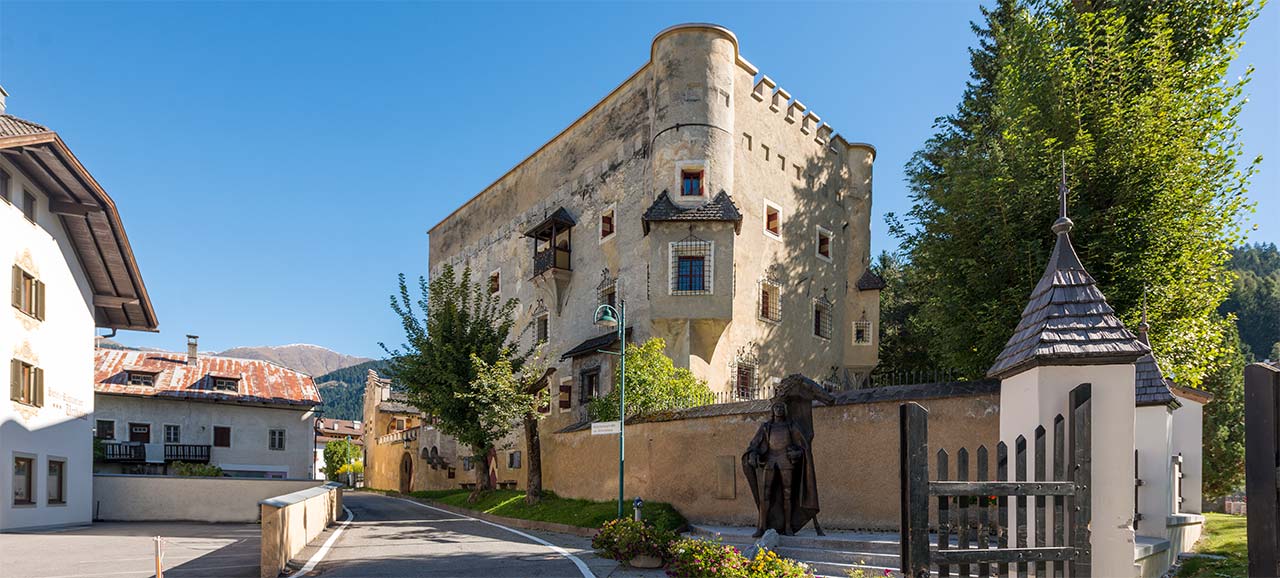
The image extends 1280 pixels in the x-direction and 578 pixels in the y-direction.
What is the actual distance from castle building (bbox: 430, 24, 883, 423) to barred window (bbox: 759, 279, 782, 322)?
0.07 meters

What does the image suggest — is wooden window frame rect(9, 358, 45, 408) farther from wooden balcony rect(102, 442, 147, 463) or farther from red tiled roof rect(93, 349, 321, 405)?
red tiled roof rect(93, 349, 321, 405)

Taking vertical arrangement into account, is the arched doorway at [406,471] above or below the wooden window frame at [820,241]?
below

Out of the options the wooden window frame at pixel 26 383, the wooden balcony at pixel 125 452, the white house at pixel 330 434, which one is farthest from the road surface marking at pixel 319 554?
the white house at pixel 330 434

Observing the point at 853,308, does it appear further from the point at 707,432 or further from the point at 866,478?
the point at 866,478

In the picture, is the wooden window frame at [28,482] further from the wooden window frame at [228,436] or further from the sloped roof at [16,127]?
the wooden window frame at [228,436]

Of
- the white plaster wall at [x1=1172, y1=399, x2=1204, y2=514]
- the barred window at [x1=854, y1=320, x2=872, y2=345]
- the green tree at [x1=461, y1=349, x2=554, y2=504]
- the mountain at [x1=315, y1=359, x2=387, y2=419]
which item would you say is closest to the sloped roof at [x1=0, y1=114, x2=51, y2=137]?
the green tree at [x1=461, y1=349, x2=554, y2=504]

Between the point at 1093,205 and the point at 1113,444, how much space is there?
12.8 m

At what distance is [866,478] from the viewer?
15.4 meters

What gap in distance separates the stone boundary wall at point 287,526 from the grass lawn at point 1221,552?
12.1 m

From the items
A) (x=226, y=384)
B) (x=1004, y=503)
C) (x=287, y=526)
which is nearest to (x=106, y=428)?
(x=226, y=384)

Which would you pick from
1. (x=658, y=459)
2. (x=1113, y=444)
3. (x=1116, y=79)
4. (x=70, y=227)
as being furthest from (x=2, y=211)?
(x=1116, y=79)

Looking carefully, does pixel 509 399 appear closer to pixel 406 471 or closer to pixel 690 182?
pixel 690 182

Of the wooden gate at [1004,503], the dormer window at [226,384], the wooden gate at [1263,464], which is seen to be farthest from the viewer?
the dormer window at [226,384]

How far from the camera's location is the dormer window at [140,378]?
35438 mm
